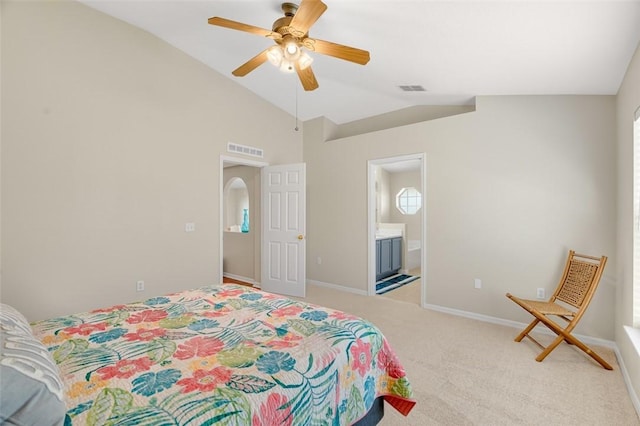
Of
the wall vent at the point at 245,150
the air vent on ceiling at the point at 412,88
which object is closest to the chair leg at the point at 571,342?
the air vent on ceiling at the point at 412,88

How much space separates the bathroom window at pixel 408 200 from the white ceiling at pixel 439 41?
3703 millimetres

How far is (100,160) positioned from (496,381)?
4.08 m

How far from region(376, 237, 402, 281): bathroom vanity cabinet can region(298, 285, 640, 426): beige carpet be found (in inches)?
77.5

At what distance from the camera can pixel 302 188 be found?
14.5 ft

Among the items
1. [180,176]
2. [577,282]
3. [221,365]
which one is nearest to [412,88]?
[577,282]

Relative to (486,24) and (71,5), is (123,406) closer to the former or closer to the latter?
(486,24)

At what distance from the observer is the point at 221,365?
1.21m

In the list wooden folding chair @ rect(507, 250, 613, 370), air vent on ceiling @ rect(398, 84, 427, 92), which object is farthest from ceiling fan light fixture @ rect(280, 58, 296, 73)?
wooden folding chair @ rect(507, 250, 613, 370)

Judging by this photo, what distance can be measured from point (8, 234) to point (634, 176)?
16.4 feet

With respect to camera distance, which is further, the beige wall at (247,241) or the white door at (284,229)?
the beige wall at (247,241)

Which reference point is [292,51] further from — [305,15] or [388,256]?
[388,256]

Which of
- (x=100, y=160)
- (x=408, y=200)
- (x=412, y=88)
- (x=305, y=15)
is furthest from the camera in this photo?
(x=408, y=200)

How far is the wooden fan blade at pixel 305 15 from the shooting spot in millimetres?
1799

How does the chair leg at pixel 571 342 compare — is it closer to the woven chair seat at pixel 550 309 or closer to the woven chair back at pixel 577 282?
the woven chair seat at pixel 550 309
